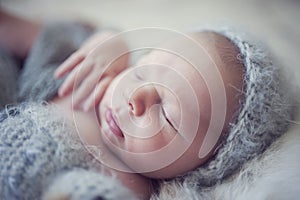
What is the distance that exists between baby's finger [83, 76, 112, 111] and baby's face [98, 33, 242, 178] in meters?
0.06

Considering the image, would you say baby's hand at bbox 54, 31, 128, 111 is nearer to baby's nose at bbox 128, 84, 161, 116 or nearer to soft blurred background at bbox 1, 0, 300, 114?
baby's nose at bbox 128, 84, 161, 116

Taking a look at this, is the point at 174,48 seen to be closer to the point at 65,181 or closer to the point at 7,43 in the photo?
the point at 65,181

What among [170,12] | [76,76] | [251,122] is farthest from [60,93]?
[170,12]

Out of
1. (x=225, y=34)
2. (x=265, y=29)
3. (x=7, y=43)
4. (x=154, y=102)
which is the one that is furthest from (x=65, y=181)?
(x=265, y=29)

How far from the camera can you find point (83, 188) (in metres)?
0.49

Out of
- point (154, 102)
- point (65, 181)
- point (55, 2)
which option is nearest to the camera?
point (65, 181)

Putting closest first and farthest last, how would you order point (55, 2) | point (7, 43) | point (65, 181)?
point (65, 181) < point (7, 43) < point (55, 2)

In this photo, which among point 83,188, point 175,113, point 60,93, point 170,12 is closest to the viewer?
point 83,188

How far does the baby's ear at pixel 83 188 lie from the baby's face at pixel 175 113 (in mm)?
92

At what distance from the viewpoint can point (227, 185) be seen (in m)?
0.59

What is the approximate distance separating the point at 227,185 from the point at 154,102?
139mm

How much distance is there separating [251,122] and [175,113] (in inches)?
3.8

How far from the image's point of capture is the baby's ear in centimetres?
48

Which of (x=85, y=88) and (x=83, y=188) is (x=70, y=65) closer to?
(x=85, y=88)
